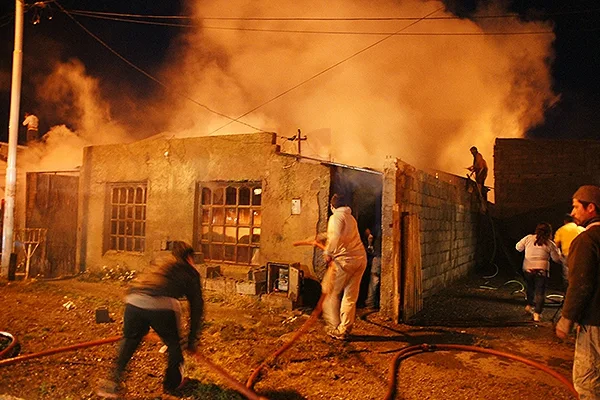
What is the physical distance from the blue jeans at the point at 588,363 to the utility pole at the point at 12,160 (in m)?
12.8

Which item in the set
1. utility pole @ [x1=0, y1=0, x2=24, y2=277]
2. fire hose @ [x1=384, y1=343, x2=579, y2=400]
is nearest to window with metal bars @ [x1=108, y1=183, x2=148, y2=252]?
utility pole @ [x1=0, y1=0, x2=24, y2=277]

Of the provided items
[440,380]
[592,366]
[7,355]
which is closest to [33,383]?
[7,355]

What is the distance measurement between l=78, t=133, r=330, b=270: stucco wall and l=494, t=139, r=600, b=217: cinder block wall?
13144 mm

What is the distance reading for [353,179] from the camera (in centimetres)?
995

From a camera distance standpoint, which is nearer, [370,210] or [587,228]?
[587,228]

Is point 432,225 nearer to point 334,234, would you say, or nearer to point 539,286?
point 539,286

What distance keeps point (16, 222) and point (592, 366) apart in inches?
609

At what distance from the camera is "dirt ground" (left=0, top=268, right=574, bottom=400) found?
4727 mm

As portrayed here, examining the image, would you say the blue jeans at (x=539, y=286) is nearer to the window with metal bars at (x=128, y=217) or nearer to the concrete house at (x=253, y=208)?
the concrete house at (x=253, y=208)

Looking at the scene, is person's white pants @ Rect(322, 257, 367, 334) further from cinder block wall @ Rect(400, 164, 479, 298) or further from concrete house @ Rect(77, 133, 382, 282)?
concrete house @ Rect(77, 133, 382, 282)

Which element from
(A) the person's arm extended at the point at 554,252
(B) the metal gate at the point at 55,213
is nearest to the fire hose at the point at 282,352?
(A) the person's arm extended at the point at 554,252

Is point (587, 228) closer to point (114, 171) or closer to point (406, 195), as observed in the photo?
point (406, 195)

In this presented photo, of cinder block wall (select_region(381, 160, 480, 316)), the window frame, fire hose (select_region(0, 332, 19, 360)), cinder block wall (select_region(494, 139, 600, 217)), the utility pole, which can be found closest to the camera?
fire hose (select_region(0, 332, 19, 360))

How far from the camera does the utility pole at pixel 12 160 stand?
456 inches
